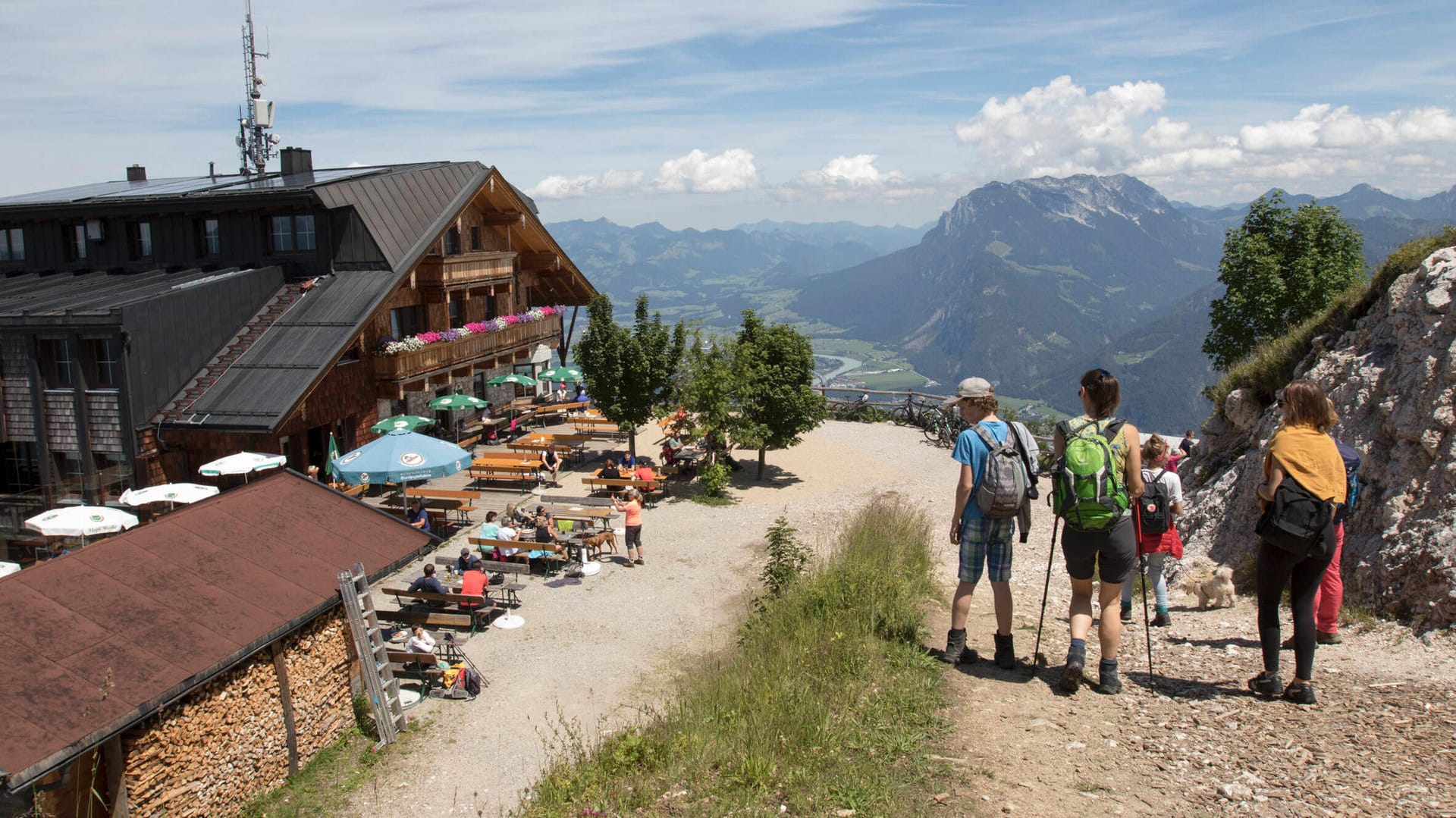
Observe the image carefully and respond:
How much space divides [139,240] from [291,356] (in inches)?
332

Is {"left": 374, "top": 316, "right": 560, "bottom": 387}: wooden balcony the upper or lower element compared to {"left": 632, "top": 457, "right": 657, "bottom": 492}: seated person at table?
upper

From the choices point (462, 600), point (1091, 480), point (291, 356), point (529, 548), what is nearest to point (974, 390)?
point (1091, 480)

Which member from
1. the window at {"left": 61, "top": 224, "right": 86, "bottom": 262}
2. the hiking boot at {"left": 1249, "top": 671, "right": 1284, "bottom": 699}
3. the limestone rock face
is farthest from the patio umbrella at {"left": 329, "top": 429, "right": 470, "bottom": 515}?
the window at {"left": 61, "top": 224, "right": 86, "bottom": 262}

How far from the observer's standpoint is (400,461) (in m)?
16.2

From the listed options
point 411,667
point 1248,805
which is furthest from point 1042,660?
point 411,667

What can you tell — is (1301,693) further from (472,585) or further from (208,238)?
(208,238)

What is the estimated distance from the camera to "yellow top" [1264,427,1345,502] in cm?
579

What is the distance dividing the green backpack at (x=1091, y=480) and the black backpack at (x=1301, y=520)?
3.12 feet

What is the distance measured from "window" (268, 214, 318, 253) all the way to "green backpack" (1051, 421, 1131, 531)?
71.1 ft

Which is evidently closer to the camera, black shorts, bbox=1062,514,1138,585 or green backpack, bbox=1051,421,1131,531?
green backpack, bbox=1051,421,1131,531

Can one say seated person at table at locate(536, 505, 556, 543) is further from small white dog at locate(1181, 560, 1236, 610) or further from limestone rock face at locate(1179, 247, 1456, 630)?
small white dog at locate(1181, 560, 1236, 610)

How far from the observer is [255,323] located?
21078mm

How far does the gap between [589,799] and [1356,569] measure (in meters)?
7.16

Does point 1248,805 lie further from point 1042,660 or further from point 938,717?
point 1042,660
